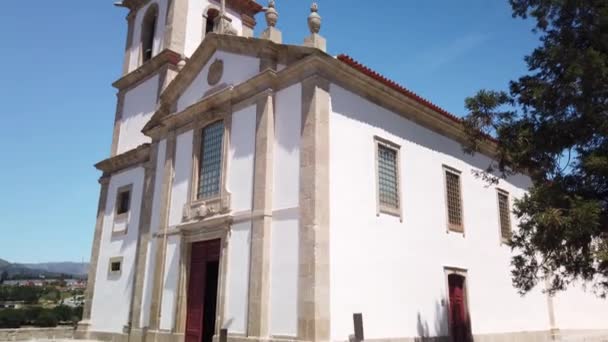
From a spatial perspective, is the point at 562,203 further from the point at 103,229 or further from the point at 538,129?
the point at 103,229

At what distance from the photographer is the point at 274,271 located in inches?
394

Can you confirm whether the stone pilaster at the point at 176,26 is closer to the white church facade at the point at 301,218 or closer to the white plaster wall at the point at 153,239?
the white church facade at the point at 301,218

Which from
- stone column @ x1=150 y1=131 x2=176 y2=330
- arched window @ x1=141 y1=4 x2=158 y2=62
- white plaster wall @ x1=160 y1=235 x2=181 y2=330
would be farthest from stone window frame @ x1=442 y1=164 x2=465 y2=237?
arched window @ x1=141 y1=4 x2=158 y2=62

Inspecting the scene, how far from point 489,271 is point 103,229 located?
12664 millimetres

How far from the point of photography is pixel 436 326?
11875 millimetres

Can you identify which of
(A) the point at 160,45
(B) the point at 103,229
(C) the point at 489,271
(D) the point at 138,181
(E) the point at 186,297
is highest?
(A) the point at 160,45

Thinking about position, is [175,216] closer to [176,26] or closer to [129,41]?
[176,26]

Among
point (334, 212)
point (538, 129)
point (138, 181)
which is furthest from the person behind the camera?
point (138, 181)

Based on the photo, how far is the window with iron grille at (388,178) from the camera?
11359 millimetres

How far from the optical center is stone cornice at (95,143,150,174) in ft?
53.9

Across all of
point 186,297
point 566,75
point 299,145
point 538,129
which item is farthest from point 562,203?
point 186,297

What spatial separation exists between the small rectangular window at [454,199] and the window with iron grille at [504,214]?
2585mm

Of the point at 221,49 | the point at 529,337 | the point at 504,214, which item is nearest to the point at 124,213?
the point at 221,49

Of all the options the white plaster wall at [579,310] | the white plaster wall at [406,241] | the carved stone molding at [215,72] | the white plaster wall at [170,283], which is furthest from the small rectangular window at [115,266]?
the white plaster wall at [579,310]
